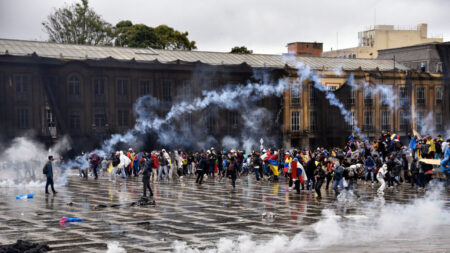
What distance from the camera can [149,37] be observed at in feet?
245

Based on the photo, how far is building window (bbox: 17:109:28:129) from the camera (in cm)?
5303

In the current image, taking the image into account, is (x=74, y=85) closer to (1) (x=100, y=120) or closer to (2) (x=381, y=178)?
(1) (x=100, y=120)

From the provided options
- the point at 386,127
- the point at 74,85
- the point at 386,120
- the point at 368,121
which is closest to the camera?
the point at 74,85

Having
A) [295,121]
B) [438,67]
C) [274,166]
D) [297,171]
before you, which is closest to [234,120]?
[295,121]

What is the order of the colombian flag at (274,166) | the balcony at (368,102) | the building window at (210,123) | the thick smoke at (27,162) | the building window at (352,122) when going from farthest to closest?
the balcony at (368,102) < the building window at (352,122) < the building window at (210,123) < the thick smoke at (27,162) < the colombian flag at (274,166)

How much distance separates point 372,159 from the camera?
3197 centimetres

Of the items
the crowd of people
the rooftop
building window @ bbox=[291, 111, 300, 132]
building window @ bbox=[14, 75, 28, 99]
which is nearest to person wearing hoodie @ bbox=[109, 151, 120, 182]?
the crowd of people

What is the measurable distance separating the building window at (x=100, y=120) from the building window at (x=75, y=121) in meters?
1.58

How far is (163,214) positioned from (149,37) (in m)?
Result: 56.5

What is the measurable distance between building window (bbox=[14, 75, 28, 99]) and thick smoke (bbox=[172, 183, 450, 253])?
127 feet

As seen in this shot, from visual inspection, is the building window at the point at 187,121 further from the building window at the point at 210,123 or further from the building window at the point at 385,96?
the building window at the point at 385,96

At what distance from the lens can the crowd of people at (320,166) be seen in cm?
2569

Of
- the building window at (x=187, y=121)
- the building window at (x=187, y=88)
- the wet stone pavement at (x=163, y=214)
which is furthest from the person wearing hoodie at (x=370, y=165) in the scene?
the building window at (x=187, y=88)

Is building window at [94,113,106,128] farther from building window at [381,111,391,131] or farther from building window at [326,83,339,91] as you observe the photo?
building window at [381,111,391,131]
